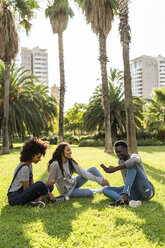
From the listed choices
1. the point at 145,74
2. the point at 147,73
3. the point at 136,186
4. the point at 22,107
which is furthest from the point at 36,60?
the point at 136,186

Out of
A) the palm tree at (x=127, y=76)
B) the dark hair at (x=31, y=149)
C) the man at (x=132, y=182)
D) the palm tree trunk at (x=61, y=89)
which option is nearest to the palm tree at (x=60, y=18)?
the palm tree trunk at (x=61, y=89)

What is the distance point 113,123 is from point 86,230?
24327mm

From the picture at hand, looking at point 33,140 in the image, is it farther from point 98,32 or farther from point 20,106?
point 20,106

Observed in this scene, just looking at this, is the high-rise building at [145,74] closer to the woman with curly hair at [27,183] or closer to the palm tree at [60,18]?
the palm tree at [60,18]

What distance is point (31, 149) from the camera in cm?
473

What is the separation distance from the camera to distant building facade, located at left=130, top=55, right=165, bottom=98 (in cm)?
14450

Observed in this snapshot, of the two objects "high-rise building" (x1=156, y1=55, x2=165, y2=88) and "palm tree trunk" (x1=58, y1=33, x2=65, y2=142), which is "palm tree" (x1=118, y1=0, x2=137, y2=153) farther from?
"high-rise building" (x1=156, y1=55, x2=165, y2=88)

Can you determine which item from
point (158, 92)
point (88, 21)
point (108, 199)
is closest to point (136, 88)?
point (158, 92)

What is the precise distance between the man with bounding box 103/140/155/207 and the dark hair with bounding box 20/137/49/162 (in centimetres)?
132

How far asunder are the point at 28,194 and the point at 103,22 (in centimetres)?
1513

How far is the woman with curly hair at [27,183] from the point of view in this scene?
4578 millimetres

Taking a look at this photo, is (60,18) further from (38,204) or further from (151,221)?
(151,221)

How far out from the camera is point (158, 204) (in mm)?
4828

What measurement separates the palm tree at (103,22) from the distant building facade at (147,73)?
130m
